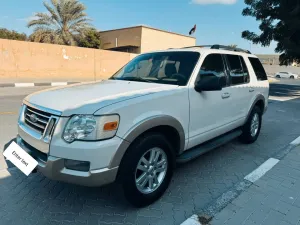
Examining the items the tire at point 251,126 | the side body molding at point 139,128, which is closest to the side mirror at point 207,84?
the side body molding at point 139,128

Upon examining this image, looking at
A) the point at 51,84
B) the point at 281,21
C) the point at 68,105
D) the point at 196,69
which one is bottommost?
the point at 51,84

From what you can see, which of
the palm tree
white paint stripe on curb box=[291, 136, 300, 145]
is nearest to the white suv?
white paint stripe on curb box=[291, 136, 300, 145]

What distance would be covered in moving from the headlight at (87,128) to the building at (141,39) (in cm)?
2783

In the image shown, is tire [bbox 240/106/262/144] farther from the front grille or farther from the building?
the building

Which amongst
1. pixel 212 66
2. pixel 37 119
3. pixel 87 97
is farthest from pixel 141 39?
pixel 37 119

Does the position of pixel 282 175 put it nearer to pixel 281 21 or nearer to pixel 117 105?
pixel 117 105

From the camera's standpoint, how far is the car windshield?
11.0 feet

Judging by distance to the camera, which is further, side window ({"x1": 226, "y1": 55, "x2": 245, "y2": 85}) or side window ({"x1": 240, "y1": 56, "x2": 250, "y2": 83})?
side window ({"x1": 240, "y1": 56, "x2": 250, "y2": 83})

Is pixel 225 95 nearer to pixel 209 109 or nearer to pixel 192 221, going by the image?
pixel 209 109

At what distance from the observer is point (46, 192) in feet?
10.1

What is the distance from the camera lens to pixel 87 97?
266 centimetres

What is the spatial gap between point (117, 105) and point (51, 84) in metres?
14.1

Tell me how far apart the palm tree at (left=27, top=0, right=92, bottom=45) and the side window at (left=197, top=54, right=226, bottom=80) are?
2533cm

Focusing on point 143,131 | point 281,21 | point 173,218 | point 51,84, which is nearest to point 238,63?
point 143,131
